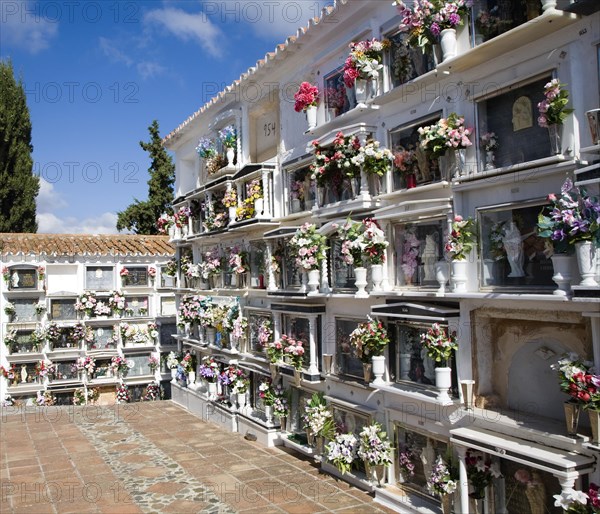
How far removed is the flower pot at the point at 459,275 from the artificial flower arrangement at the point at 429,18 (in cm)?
321

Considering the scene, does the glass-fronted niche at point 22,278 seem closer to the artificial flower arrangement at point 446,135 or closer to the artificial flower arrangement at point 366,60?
the artificial flower arrangement at point 366,60

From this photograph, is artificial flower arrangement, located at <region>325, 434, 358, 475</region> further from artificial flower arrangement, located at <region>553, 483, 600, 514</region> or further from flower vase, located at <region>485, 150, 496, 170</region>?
flower vase, located at <region>485, 150, 496, 170</region>

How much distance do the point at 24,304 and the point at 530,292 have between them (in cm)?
2015

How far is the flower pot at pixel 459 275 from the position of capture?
8219 millimetres

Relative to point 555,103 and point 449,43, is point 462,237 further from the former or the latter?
point 449,43

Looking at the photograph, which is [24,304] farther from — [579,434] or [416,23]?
[579,434]

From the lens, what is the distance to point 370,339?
9.99m

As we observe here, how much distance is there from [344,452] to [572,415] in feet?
16.3

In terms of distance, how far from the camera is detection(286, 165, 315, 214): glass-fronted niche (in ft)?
42.1

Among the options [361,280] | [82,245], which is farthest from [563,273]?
[82,245]

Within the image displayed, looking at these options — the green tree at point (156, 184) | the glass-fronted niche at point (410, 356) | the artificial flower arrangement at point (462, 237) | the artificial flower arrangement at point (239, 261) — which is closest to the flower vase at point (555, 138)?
the artificial flower arrangement at point (462, 237)

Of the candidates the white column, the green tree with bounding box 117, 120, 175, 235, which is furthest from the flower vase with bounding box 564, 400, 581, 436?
the green tree with bounding box 117, 120, 175, 235

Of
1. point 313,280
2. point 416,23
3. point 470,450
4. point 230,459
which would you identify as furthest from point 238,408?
point 416,23

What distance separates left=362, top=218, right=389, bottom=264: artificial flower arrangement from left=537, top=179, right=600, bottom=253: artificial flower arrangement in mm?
3399
